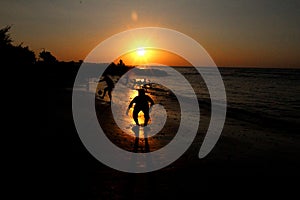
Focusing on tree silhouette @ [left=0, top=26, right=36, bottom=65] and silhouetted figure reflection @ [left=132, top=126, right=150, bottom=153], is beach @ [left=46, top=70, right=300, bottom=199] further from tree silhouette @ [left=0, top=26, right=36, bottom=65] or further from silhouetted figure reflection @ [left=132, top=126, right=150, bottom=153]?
tree silhouette @ [left=0, top=26, right=36, bottom=65]

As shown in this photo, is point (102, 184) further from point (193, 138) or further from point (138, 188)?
point (193, 138)

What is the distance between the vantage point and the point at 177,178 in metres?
7.61

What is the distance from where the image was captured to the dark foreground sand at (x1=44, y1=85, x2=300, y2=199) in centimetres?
665

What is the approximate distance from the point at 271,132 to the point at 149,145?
7.88 meters

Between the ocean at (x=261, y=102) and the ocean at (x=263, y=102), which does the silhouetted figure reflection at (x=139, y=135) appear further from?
the ocean at (x=263, y=102)

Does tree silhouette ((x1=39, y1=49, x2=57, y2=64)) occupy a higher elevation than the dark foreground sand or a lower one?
higher

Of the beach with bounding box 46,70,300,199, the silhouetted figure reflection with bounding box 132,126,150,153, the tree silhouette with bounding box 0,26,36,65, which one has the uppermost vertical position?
the tree silhouette with bounding box 0,26,36,65

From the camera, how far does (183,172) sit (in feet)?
26.7

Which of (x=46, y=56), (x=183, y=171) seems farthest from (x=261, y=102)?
(x=46, y=56)

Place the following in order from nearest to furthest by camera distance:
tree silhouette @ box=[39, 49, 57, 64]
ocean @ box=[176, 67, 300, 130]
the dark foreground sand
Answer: the dark foreground sand < ocean @ box=[176, 67, 300, 130] < tree silhouette @ box=[39, 49, 57, 64]

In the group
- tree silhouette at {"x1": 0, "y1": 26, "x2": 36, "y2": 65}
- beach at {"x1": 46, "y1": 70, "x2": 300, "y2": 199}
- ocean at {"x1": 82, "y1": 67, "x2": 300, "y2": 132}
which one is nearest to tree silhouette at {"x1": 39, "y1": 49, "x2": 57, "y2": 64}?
ocean at {"x1": 82, "y1": 67, "x2": 300, "y2": 132}

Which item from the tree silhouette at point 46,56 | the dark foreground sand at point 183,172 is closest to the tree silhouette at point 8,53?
the dark foreground sand at point 183,172

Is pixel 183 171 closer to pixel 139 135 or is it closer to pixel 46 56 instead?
pixel 139 135

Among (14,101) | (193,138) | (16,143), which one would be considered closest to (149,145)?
(193,138)
